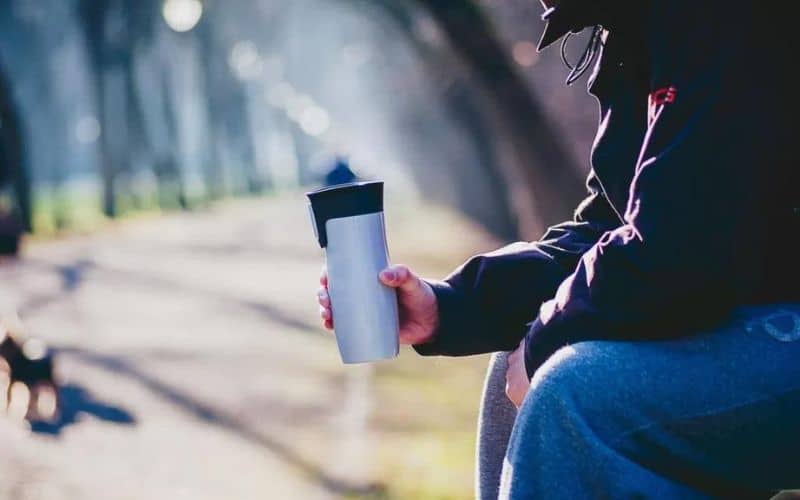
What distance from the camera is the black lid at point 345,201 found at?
2.38 metres

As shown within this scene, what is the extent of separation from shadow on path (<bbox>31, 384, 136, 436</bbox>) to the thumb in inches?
243

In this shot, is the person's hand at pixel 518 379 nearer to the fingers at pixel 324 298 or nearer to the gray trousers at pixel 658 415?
the gray trousers at pixel 658 415

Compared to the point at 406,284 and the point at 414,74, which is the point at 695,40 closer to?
the point at 406,284

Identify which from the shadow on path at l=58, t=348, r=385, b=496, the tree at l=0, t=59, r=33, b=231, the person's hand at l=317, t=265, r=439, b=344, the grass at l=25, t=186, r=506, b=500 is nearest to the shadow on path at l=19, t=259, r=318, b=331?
the grass at l=25, t=186, r=506, b=500

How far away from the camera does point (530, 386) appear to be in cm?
220

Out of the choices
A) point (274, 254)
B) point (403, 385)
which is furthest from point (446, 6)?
point (274, 254)

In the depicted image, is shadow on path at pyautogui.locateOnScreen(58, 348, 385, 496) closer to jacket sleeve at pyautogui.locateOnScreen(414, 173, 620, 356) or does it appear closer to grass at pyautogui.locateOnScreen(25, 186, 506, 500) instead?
grass at pyautogui.locateOnScreen(25, 186, 506, 500)

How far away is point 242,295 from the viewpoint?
16984 millimetres

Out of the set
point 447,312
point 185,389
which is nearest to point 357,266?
point 447,312

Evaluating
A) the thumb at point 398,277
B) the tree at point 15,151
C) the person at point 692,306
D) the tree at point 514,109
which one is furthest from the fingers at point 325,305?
the tree at point 15,151

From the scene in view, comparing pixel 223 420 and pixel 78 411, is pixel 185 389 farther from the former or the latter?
pixel 223 420

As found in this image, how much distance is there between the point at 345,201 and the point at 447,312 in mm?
411

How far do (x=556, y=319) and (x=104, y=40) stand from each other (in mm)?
33742

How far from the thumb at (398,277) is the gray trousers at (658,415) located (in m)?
0.44
